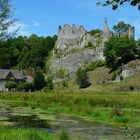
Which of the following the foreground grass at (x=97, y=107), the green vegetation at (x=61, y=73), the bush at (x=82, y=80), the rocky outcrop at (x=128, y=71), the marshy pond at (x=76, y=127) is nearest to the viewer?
the marshy pond at (x=76, y=127)

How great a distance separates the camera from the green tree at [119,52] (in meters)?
107

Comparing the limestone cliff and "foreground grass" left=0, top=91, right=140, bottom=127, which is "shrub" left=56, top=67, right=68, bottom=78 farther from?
"foreground grass" left=0, top=91, right=140, bottom=127

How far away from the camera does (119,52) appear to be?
108m

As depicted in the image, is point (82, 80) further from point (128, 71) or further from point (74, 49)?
point (74, 49)

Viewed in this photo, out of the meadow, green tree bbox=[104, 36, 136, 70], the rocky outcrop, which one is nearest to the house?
green tree bbox=[104, 36, 136, 70]

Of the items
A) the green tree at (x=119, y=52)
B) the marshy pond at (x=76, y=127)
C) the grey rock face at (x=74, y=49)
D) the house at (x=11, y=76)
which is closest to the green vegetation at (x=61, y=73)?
the grey rock face at (x=74, y=49)

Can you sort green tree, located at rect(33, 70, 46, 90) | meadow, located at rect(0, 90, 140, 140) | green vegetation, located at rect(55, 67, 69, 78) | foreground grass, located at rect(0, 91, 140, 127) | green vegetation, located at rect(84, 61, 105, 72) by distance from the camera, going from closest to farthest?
meadow, located at rect(0, 90, 140, 140) → foreground grass, located at rect(0, 91, 140, 127) → green tree, located at rect(33, 70, 46, 90) → green vegetation, located at rect(84, 61, 105, 72) → green vegetation, located at rect(55, 67, 69, 78)

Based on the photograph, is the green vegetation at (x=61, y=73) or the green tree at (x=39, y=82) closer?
the green tree at (x=39, y=82)

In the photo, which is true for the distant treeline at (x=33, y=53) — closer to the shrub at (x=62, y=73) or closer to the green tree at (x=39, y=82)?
the shrub at (x=62, y=73)

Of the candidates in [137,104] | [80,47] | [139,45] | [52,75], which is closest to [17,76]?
[52,75]

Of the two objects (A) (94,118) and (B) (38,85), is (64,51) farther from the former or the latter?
(A) (94,118)

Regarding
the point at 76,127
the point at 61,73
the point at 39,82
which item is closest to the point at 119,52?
the point at 39,82

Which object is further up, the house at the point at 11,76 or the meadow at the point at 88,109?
the house at the point at 11,76

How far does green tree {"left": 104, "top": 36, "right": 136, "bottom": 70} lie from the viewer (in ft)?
352
